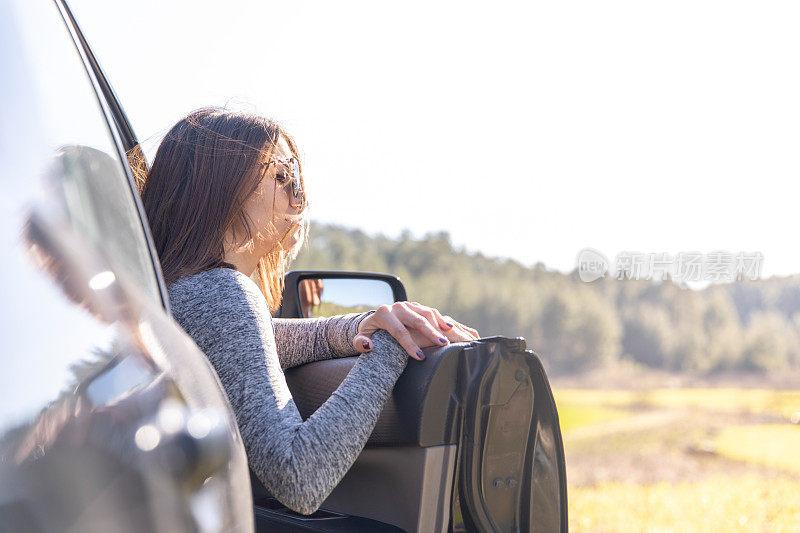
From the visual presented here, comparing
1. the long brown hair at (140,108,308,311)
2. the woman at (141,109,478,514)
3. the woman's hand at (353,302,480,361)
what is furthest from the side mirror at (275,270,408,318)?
the woman's hand at (353,302,480,361)

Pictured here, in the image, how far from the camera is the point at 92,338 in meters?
0.70

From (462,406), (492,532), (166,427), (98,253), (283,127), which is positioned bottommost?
(492,532)

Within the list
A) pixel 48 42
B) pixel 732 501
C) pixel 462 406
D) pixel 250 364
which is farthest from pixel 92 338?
pixel 732 501

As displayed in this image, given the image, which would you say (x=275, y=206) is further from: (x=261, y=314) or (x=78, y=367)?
(x=78, y=367)

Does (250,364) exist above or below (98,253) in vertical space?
below

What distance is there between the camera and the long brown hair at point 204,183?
159 centimetres

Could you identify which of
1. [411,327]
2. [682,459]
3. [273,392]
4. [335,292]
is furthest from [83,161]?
[682,459]

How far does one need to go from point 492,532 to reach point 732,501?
34.6 ft

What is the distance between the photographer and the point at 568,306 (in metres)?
35.2

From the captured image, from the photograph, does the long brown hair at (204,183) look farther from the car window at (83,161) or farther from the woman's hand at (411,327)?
the car window at (83,161)

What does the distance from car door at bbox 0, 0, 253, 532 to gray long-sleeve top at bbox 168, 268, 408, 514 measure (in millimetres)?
489

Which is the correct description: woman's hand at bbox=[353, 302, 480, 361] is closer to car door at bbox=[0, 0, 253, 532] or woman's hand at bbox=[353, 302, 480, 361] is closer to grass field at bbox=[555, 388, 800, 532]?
car door at bbox=[0, 0, 253, 532]

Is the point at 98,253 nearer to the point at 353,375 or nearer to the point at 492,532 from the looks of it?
the point at 353,375

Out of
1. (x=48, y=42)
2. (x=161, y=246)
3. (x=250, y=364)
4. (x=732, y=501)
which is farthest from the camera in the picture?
(x=732, y=501)
